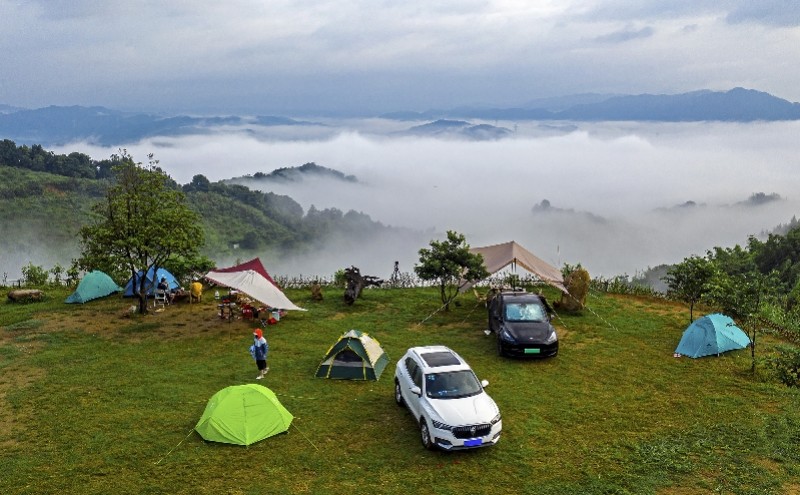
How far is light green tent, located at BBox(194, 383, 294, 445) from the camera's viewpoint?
1227 centimetres

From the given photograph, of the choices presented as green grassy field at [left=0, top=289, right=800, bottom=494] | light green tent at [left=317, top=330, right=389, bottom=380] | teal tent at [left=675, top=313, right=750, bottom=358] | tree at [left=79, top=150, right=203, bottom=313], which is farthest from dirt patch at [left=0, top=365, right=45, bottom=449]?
teal tent at [left=675, top=313, right=750, bottom=358]

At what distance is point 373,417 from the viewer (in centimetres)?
1368

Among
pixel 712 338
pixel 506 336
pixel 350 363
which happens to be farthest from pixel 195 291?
pixel 712 338

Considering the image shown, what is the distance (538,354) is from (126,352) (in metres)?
13.8

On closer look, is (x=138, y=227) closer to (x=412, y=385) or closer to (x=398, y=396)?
(x=398, y=396)

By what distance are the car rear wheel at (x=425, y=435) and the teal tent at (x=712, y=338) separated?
10492 mm

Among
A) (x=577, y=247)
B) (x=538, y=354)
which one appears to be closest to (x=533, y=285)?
(x=538, y=354)

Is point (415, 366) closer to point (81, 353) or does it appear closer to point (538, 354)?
point (538, 354)

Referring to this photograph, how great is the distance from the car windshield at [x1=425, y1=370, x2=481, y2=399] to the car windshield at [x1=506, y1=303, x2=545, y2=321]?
6.15 m

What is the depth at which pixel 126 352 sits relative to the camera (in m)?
18.6

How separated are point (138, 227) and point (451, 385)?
1534 cm

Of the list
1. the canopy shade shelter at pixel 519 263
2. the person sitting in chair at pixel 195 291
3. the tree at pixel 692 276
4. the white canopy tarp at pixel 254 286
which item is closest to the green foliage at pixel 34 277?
the person sitting in chair at pixel 195 291

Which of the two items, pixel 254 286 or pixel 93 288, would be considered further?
pixel 93 288

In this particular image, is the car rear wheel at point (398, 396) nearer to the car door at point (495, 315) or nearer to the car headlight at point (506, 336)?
the car headlight at point (506, 336)
